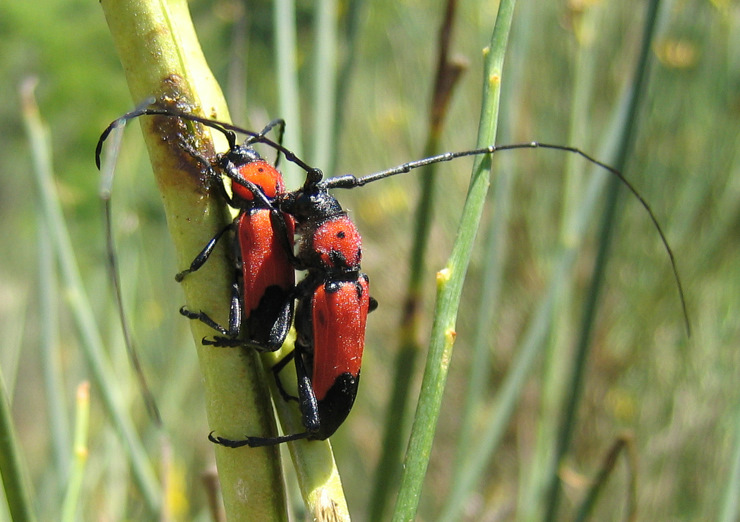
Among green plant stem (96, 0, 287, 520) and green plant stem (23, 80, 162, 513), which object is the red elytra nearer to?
green plant stem (23, 80, 162, 513)

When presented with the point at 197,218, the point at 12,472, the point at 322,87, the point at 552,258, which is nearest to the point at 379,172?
the point at 322,87

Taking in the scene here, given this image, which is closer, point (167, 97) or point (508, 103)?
point (167, 97)

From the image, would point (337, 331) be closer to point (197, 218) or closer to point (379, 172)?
point (379, 172)

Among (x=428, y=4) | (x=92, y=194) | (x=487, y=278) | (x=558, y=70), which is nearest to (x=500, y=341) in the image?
(x=558, y=70)

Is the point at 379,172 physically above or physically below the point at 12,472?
above

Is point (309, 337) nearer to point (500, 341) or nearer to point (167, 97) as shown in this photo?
point (167, 97)
